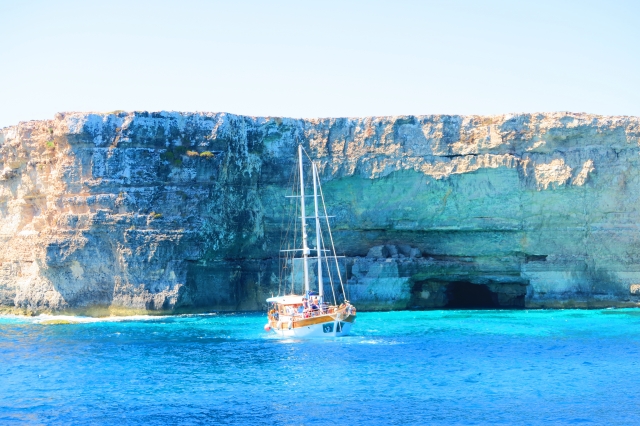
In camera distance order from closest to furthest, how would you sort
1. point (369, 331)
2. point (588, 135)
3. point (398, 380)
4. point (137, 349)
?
point (398, 380) < point (137, 349) < point (369, 331) < point (588, 135)

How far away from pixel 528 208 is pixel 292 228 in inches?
599

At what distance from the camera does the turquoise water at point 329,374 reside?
81.5 feet

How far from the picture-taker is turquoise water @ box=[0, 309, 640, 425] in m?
24.8

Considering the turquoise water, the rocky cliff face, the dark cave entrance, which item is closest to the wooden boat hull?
the turquoise water

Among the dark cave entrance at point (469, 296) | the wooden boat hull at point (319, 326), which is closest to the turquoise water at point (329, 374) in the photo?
the wooden boat hull at point (319, 326)

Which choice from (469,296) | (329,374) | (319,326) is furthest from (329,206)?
(329,374)

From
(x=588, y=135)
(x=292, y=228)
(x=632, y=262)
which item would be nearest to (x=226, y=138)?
(x=292, y=228)

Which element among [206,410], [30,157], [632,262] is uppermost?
[30,157]

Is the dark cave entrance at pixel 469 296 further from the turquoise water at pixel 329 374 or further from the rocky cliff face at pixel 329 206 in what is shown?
the turquoise water at pixel 329 374

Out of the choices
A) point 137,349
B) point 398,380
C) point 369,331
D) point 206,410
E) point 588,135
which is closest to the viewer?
point 206,410

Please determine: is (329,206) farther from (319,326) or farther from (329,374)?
(329,374)

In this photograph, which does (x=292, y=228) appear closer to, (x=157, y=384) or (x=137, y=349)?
(x=137, y=349)

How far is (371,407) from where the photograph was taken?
25484mm

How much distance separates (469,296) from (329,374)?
32.2 metres
